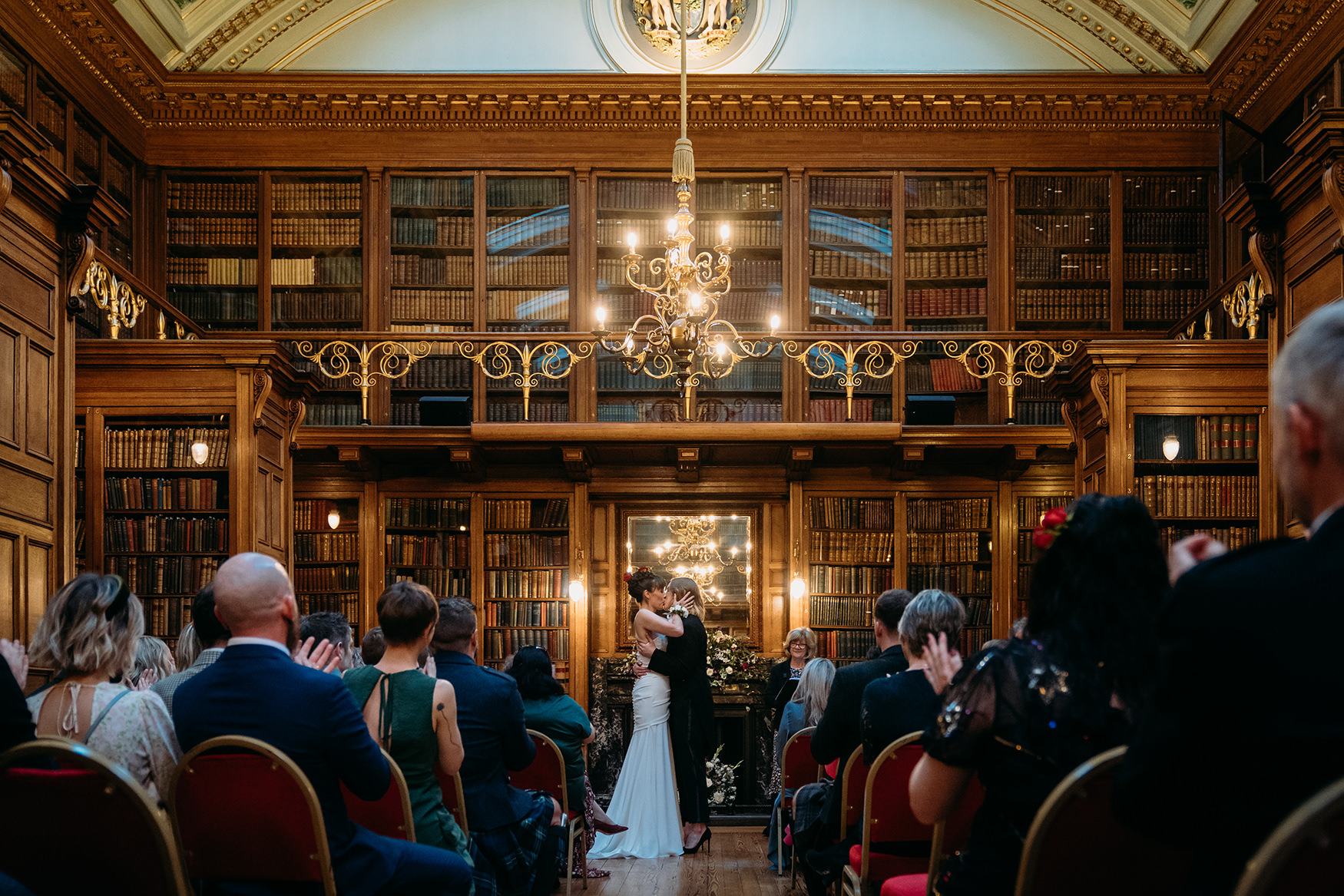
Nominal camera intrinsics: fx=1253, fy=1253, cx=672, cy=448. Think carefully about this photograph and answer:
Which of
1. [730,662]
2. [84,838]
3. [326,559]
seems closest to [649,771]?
[730,662]

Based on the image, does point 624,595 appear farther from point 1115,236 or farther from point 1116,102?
point 1116,102

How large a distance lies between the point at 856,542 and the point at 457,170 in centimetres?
434

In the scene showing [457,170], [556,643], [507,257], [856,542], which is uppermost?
[457,170]

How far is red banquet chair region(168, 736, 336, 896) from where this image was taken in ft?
7.52

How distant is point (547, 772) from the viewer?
483 centimetres

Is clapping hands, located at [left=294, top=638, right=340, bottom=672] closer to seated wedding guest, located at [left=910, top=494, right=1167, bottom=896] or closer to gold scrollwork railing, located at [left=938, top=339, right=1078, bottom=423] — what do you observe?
seated wedding guest, located at [left=910, top=494, right=1167, bottom=896]

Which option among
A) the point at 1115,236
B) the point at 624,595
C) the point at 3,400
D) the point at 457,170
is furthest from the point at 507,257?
the point at 3,400

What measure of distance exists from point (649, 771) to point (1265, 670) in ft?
18.0

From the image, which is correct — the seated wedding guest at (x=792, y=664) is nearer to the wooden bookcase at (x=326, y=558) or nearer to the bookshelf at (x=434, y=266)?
the wooden bookcase at (x=326, y=558)

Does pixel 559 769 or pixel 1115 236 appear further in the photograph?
pixel 1115 236

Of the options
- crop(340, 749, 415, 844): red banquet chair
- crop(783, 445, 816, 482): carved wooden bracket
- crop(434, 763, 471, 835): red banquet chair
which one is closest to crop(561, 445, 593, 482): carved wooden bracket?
crop(783, 445, 816, 482): carved wooden bracket

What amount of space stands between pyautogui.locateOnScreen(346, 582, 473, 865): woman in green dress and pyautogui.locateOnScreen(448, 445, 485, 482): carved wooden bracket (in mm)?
5806

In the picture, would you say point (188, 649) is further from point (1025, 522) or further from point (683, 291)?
point (1025, 522)

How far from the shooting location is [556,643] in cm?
952
